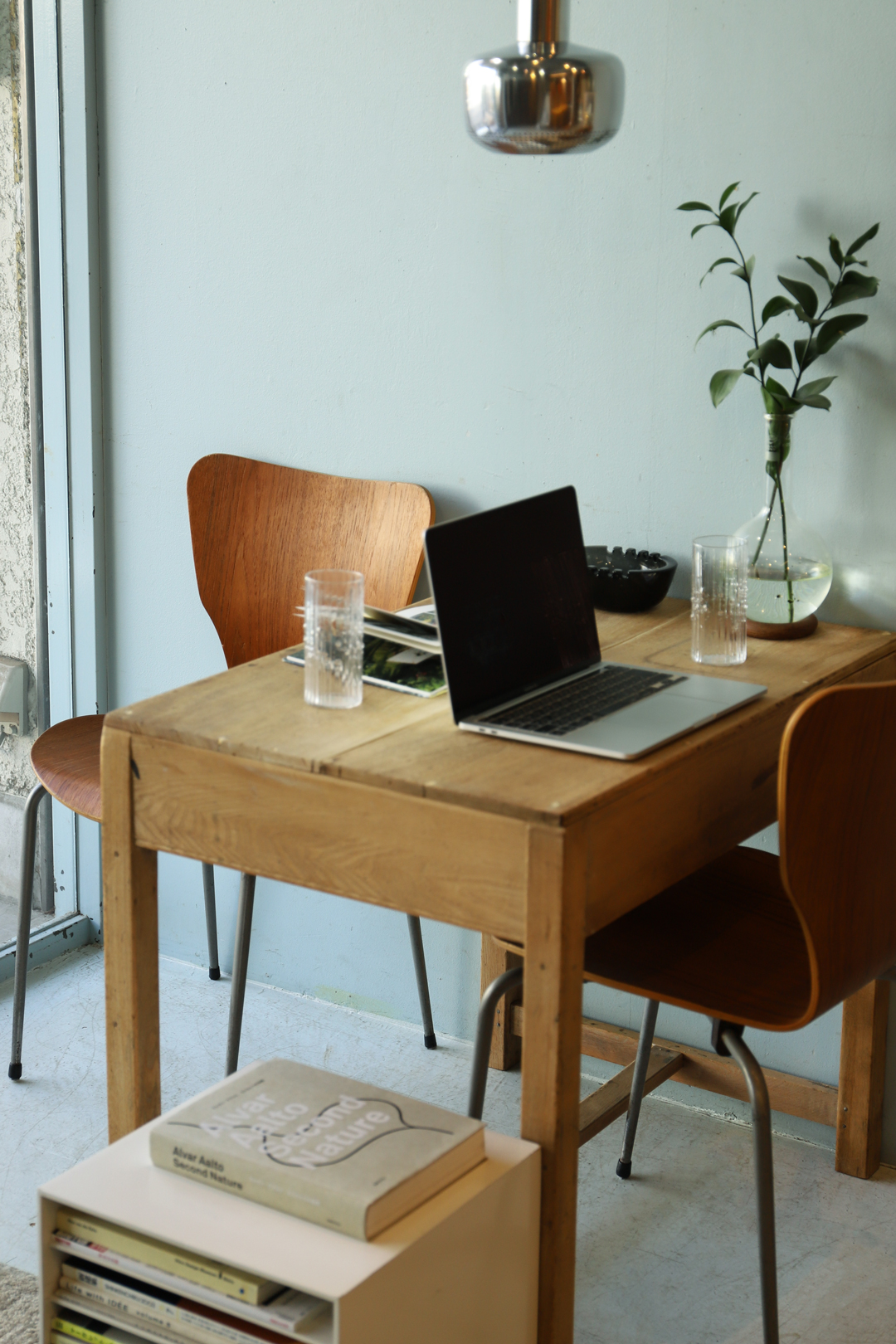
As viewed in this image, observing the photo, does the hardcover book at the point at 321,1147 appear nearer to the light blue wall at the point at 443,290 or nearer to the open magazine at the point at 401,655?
the open magazine at the point at 401,655

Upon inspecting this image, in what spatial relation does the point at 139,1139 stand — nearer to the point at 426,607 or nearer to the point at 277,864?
the point at 277,864

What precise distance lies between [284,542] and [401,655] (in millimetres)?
708

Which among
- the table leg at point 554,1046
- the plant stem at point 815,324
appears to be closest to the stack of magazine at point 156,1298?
the table leg at point 554,1046

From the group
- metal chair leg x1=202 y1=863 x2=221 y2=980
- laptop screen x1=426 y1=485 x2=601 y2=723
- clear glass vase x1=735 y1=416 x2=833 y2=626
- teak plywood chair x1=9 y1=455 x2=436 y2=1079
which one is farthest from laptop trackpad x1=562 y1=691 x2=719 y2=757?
metal chair leg x1=202 y1=863 x2=221 y2=980

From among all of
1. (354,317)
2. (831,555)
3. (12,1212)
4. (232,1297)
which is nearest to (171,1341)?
(232,1297)

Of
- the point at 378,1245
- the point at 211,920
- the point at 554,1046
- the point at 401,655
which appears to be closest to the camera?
the point at 378,1245

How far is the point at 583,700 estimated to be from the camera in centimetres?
165

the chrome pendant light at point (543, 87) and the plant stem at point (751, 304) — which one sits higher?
the chrome pendant light at point (543, 87)

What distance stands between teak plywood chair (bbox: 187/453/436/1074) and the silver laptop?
1.94 feet

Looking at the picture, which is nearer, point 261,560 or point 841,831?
point 841,831

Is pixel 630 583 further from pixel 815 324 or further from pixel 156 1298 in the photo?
pixel 156 1298

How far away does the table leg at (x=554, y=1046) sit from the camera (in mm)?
1375

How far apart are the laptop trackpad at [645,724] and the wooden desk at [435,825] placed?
0.05ft

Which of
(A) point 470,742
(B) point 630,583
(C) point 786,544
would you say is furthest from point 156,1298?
(C) point 786,544
